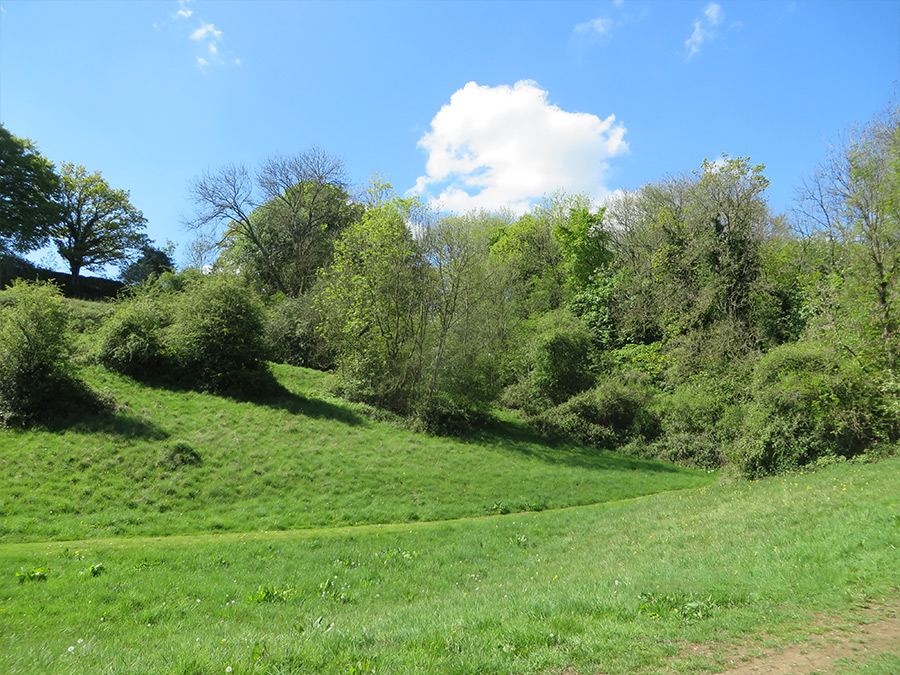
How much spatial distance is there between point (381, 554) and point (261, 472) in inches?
308

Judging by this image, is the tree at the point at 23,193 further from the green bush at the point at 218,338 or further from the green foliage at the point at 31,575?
the green foliage at the point at 31,575

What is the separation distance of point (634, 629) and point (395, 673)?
2.87 meters

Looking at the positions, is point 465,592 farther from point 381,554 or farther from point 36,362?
point 36,362

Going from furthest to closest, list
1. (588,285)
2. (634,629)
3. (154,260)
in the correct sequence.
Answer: (154,260), (588,285), (634,629)

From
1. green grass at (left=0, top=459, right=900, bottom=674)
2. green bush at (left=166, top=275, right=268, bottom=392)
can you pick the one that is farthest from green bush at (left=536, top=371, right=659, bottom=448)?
→ green bush at (left=166, top=275, right=268, bottom=392)

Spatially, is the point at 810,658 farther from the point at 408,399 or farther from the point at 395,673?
the point at 408,399

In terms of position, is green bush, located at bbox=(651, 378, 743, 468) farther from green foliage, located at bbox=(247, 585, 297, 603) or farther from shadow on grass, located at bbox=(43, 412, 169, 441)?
shadow on grass, located at bbox=(43, 412, 169, 441)

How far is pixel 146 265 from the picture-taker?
1902 inches

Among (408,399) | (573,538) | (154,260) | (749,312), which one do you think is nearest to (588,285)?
(749,312)

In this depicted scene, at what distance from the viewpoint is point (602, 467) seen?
24125 mm

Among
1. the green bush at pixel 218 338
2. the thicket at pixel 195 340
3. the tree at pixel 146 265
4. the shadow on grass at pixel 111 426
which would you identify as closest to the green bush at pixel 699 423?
the thicket at pixel 195 340

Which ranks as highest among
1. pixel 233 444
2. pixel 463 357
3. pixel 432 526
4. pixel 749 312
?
pixel 749 312

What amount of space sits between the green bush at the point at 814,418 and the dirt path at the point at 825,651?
640 inches

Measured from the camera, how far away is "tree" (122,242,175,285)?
156 ft
